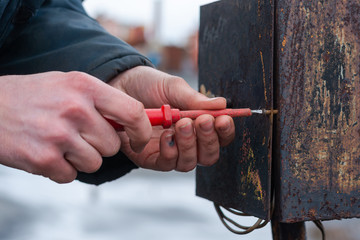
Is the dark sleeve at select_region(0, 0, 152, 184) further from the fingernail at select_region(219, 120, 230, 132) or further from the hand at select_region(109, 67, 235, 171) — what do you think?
the fingernail at select_region(219, 120, 230, 132)

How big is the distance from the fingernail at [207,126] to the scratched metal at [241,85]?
108 millimetres

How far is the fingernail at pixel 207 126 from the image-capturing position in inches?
42.8

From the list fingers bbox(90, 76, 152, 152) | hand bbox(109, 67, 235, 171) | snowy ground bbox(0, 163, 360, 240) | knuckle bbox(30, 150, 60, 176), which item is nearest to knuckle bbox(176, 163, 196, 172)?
hand bbox(109, 67, 235, 171)

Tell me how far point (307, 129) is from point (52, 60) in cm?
77

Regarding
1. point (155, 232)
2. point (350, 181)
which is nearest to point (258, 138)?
point (350, 181)

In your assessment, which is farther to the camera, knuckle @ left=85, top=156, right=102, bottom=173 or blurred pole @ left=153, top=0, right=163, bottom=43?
blurred pole @ left=153, top=0, right=163, bottom=43

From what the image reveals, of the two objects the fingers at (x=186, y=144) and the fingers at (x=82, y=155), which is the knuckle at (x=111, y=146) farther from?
the fingers at (x=186, y=144)

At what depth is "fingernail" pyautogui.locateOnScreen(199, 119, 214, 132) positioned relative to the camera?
109cm

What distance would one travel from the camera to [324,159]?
1.04 metres

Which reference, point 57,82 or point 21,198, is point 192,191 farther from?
point 57,82

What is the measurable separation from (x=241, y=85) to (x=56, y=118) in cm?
52

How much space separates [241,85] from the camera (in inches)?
46.1

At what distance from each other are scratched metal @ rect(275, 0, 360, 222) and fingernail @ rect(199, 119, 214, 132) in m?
0.17

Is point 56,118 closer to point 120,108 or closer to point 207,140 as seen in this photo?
point 120,108
